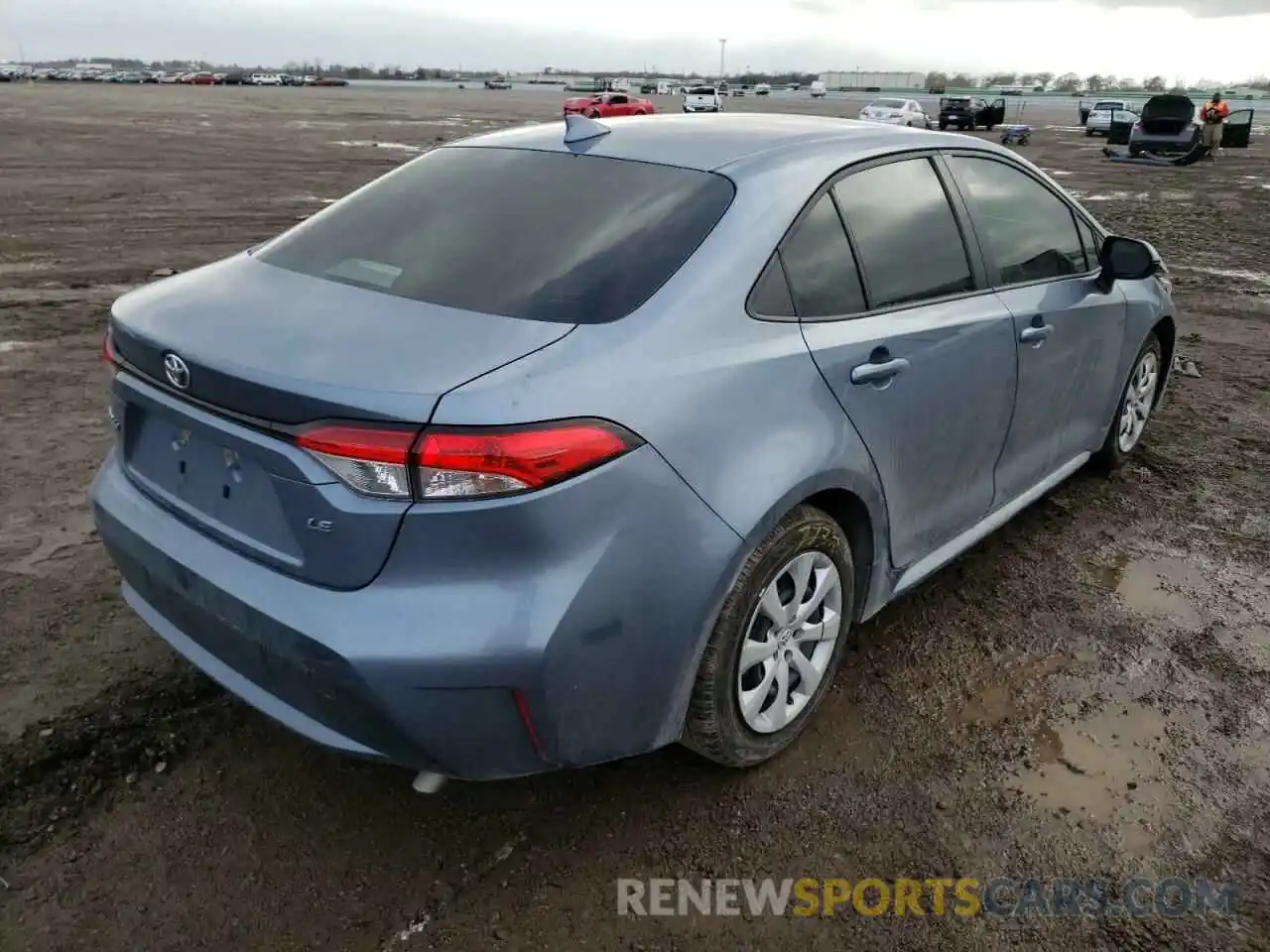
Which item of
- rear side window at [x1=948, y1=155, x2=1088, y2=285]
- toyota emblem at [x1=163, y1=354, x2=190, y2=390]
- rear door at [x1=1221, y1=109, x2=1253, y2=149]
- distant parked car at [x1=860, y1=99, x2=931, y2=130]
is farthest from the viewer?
distant parked car at [x1=860, y1=99, x2=931, y2=130]

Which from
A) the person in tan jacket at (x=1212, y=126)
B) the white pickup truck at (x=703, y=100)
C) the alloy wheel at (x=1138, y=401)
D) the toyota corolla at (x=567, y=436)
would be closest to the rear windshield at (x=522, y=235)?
the toyota corolla at (x=567, y=436)

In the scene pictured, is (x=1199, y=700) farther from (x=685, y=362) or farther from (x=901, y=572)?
(x=685, y=362)

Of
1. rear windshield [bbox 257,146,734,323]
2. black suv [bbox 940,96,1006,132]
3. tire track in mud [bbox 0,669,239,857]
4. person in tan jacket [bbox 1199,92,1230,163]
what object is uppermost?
rear windshield [bbox 257,146,734,323]

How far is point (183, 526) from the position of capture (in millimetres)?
2385

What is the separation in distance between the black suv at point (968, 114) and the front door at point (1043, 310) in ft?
134

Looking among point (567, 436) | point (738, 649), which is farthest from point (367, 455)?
point (738, 649)

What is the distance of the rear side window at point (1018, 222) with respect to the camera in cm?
342

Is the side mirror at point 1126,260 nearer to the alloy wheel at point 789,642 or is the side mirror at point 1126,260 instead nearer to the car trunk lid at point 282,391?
the alloy wheel at point 789,642

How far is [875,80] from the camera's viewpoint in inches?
5448

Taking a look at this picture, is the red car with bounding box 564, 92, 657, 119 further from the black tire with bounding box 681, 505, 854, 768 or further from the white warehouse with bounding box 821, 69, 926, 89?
the white warehouse with bounding box 821, 69, 926, 89

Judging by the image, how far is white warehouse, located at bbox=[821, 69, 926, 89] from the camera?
135625mm

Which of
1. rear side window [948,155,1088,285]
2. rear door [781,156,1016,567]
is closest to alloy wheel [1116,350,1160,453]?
rear side window [948,155,1088,285]

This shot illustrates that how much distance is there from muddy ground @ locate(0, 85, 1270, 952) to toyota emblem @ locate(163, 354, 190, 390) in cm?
113

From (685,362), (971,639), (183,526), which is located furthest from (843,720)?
(183,526)
